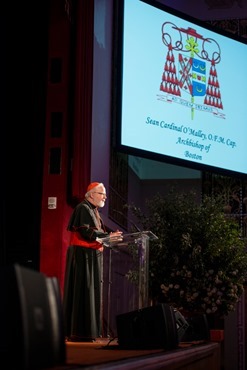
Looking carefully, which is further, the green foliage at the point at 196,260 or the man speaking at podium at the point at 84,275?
the green foliage at the point at 196,260

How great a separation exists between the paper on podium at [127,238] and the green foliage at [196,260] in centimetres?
110

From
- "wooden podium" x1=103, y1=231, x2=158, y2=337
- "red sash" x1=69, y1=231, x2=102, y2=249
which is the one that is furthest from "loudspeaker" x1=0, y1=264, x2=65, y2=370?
"red sash" x1=69, y1=231, x2=102, y2=249

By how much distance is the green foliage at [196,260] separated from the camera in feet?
16.7

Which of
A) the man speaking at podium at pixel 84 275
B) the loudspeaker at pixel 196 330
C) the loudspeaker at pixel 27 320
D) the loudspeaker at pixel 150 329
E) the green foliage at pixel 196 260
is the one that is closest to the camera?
the loudspeaker at pixel 27 320

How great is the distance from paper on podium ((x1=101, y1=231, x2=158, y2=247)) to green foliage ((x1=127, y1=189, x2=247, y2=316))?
1100 millimetres

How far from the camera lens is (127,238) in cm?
397

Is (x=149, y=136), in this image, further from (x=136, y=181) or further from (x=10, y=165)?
(x=136, y=181)

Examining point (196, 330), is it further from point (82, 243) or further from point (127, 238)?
point (82, 243)

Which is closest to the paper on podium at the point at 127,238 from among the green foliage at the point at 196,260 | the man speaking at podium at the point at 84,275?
the man speaking at podium at the point at 84,275

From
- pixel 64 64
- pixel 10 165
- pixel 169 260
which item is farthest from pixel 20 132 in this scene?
pixel 169 260

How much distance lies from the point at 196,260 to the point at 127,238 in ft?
4.19

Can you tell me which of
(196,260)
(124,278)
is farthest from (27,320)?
(196,260)

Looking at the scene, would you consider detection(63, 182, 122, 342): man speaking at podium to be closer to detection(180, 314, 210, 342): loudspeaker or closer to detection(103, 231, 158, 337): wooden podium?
detection(103, 231, 158, 337): wooden podium

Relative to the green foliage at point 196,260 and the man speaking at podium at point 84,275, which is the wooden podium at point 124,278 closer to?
the man speaking at podium at point 84,275
